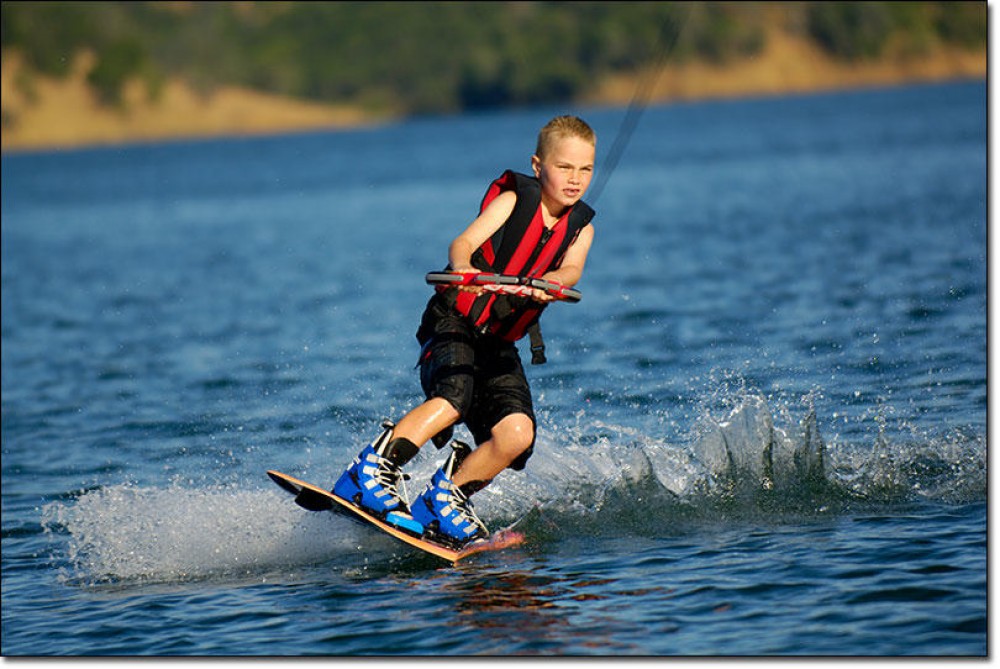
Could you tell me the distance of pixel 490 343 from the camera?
688 cm

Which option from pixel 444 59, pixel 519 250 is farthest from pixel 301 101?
pixel 519 250

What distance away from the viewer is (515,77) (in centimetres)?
10500

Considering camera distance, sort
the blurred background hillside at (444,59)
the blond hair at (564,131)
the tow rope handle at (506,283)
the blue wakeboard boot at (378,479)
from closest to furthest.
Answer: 1. the tow rope handle at (506,283)
2. the blond hair at (564,131)
3. the blue wakeboard boot at (378,479)
4. the blurred background hillside at (444,59)

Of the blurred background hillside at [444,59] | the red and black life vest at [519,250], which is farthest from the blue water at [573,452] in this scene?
the blurred background hillside at [444,59]

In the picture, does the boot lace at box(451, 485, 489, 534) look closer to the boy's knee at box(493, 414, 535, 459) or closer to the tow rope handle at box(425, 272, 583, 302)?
the boy's knee at box(493, 414, 535, 459)

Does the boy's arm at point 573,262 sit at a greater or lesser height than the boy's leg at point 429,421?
greater

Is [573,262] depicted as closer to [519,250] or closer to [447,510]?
[519,250]

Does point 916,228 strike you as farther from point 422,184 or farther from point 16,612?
point 422,184

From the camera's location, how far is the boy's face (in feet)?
21.2

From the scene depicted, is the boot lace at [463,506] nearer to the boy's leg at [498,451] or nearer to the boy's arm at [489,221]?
the boy's leg at [498,451]

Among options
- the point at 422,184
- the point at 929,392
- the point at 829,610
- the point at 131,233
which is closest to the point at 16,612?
the point at 829,610

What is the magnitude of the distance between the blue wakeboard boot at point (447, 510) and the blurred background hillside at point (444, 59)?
69.0 metres

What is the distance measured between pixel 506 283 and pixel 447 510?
1.33 meters

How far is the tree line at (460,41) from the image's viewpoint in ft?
279
